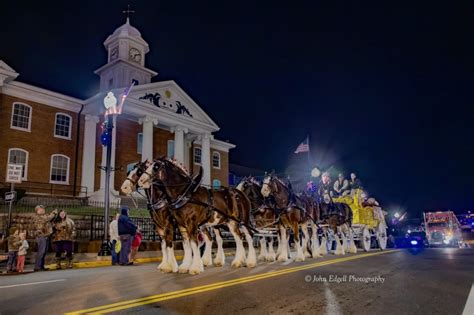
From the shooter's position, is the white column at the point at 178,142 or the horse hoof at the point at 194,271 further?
the white column at the point at 178,142

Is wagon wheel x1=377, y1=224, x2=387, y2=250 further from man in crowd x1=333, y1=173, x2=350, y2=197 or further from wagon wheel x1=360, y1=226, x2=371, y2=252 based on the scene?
man in crowd x1=333, y1=173, x2=350, y2=197

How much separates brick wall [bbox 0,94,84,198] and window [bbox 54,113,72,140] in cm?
24

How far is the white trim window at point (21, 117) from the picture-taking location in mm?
24850

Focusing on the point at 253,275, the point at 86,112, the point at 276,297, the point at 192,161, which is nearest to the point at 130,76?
the point at 86,112

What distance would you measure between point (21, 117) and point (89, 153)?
17.1 ft

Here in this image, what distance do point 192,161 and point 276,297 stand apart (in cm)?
3171

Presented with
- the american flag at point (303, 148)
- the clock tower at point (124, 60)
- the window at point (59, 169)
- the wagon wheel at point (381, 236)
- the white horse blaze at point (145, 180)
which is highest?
the clock tower at point (124, 60)

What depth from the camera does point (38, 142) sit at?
1020 inches

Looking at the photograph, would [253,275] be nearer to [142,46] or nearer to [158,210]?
[158,210]

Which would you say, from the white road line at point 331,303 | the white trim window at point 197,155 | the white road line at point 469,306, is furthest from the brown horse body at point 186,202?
the white trim window at point 197,155

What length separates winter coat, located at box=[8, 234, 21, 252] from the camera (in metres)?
10.3

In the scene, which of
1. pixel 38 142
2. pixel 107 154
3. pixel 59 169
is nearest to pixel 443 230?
pixel 107 154

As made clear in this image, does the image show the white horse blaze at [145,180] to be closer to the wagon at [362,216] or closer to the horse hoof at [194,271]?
the horse hoof at [194,271]

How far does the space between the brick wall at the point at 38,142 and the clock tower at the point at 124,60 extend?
746cm
